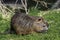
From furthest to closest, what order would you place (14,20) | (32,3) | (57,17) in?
(32,3) < (57,17) < (14,20)

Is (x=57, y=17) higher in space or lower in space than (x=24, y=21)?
lower

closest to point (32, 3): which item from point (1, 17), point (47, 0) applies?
point (47, 0)

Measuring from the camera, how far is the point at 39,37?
730cm

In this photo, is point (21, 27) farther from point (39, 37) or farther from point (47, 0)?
point (47, 0)

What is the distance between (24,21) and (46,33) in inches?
30.0

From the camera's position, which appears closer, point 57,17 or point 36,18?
point 36,18

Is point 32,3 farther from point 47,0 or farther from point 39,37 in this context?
point 39,37

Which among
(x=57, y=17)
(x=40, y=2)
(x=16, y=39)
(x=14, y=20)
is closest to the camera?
(x=16, y=39)

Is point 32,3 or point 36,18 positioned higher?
point 36,18

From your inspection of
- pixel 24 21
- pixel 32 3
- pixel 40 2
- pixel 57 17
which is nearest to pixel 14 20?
pixel 24 21

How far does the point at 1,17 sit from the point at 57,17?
2.39 m

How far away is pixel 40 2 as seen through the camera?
13609 mm

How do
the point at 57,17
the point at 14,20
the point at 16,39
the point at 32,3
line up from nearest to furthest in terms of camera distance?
1. the point at 16,39
2. the point at 14,20
3. the point at 57,17
4. the point at 32,3

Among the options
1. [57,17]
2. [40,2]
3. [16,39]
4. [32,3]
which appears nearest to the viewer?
[16,39]
